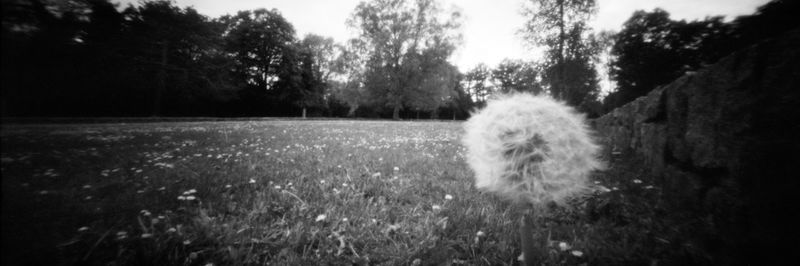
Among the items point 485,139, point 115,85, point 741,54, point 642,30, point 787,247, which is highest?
point 642,30

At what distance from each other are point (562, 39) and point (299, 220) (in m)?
27.6

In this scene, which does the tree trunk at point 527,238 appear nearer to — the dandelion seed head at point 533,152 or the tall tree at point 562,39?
the dandelion seed head at point 533,152

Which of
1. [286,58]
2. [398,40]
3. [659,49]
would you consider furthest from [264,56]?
[659,49]

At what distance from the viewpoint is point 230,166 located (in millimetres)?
5012

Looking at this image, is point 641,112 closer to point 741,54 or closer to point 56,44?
point 741,54

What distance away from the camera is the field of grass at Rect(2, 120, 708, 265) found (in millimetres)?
2047

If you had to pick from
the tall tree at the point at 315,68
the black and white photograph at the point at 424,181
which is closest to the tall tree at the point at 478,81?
the tall tree at the point at 315,68

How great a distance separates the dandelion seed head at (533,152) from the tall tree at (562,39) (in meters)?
25.3

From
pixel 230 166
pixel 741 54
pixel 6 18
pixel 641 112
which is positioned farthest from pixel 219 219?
pixel 641 112

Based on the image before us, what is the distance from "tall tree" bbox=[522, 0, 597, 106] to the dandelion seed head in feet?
83.1

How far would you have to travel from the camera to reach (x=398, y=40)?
3391 centimetres

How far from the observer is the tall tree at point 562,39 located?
23.7m

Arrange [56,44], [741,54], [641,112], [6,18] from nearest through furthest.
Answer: [6,18] → [56,44] → [741,54] → [641,112]

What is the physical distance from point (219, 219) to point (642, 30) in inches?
709
